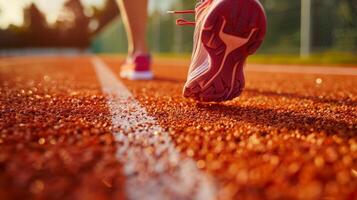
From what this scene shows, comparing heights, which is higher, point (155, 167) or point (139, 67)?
point (155, 167)

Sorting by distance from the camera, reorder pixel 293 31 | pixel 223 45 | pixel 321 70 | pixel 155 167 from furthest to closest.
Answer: pixel 293 31, pixel 321 70, pixel 223 45, pixel 155 167

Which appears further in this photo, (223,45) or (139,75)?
(139,75)

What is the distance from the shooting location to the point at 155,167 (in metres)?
1.08

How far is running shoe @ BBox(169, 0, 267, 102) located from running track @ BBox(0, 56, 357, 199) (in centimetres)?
11

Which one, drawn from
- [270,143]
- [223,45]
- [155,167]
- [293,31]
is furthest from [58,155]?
[293,31]

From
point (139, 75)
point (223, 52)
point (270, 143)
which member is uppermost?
point (223, 52)

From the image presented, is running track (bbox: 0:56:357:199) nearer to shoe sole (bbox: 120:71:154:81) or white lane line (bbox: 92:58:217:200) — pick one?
white lane line (bbox: 92:58:217:200)

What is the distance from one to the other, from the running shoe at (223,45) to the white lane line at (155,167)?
39 cm

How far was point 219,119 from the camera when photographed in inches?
69.1

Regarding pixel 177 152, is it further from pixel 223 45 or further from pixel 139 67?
pixel 139 67

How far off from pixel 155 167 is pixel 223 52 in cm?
88

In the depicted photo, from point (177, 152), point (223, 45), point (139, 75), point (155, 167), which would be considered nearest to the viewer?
point (155, 167)

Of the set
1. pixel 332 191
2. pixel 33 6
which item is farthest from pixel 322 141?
pixel 33 6

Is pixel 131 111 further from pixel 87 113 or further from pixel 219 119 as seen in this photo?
pixel 219 119
